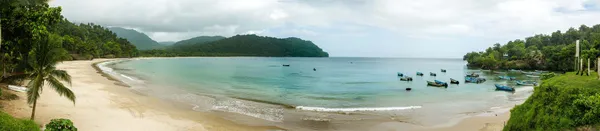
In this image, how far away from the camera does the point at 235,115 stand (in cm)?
2003

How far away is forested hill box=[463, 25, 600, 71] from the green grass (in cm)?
5608

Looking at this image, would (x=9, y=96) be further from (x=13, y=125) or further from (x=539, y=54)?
(x=539, y=54)

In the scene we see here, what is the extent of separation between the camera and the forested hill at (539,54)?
79619 mm

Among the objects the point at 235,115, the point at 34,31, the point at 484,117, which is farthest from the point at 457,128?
the point at 34,31

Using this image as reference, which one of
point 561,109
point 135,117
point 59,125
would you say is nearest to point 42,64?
point 59,125

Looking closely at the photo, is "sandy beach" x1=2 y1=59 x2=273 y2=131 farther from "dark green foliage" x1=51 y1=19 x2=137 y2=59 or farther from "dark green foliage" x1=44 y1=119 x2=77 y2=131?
"dark green foliage" x1=51 y1=19 x2=137 y2=59

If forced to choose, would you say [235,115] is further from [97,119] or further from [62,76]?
[62,76]

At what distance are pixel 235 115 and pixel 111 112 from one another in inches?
255

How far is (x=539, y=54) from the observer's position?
92125 mm

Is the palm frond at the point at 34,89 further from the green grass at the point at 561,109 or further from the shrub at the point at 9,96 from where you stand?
the green grass at the point at 561,109

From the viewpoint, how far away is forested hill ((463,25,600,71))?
79.6m

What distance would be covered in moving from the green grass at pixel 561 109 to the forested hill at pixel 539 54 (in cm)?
5608

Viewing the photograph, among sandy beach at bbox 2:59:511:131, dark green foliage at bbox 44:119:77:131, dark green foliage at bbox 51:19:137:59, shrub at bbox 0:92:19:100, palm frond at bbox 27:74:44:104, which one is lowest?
sandy beach at bbox 2:59:511:131

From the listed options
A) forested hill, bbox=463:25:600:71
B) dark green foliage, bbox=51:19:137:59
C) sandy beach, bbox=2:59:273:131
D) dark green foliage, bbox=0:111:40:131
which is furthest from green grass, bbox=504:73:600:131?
dark green foliage, bbox=51:19:137:59
